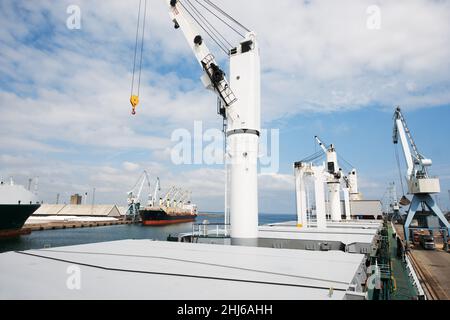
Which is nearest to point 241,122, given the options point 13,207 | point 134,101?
point 134,101

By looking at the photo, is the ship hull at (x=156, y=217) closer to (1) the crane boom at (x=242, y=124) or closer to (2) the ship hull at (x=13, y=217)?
(2) the ship hull at (x=13, y=217)

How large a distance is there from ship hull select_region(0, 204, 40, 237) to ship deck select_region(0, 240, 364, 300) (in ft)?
205

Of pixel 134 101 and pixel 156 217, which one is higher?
pixel 134 101

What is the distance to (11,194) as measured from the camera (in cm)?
6081

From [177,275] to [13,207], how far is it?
7101cm

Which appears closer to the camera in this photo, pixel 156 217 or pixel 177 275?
pixel 177 275

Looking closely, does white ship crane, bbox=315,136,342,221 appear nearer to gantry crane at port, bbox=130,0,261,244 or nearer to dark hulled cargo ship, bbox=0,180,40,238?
gantry crane at port, bbox=130,0,261,244

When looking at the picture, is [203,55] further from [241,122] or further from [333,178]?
[333,178]

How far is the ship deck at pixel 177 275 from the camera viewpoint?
7.07m

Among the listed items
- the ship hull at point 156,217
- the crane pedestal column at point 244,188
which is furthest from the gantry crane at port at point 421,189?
the ship hull at point 156,217

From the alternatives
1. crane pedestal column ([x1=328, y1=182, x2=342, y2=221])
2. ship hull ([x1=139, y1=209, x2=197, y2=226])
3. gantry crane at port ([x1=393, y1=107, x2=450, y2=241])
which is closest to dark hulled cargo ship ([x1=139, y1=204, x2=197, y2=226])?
ship hull ([x1=139, y1=209, x2=197, y2=226])

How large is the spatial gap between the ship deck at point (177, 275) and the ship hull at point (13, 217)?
62362mm

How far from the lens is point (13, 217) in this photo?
6291 centimetres
